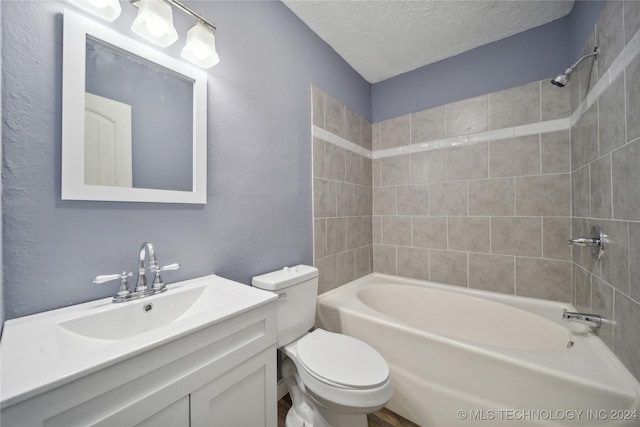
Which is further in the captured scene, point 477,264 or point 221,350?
point 477,264

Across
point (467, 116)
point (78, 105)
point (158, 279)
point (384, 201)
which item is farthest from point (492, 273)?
point (78, 105)

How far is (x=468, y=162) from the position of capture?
1931 millimetres

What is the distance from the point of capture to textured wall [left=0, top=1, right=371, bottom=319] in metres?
0.73

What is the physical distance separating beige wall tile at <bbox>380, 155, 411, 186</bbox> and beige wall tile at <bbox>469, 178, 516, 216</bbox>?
21.3 inches

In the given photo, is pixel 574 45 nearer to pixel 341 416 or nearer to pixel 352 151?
pixel 352 151

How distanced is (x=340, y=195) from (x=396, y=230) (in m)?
0.72

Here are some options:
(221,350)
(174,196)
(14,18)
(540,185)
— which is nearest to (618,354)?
(540,185)

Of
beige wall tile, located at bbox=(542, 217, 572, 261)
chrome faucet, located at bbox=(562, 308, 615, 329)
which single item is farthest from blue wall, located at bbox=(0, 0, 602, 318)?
chrome faucet, located at bbox=(562, 308, 615, 329)

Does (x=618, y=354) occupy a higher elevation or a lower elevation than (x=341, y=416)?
higher

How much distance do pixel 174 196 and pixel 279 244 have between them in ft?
2.22

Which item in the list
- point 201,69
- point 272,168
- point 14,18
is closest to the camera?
point 14,18

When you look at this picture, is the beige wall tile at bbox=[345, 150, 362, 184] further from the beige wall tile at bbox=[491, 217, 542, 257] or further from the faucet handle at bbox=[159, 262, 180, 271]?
the faucet handle at bbox=[159, 262, 180, 271]

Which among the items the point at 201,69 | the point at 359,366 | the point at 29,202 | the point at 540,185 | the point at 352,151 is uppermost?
the point at 201,69

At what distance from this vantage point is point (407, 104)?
7.36 ft
